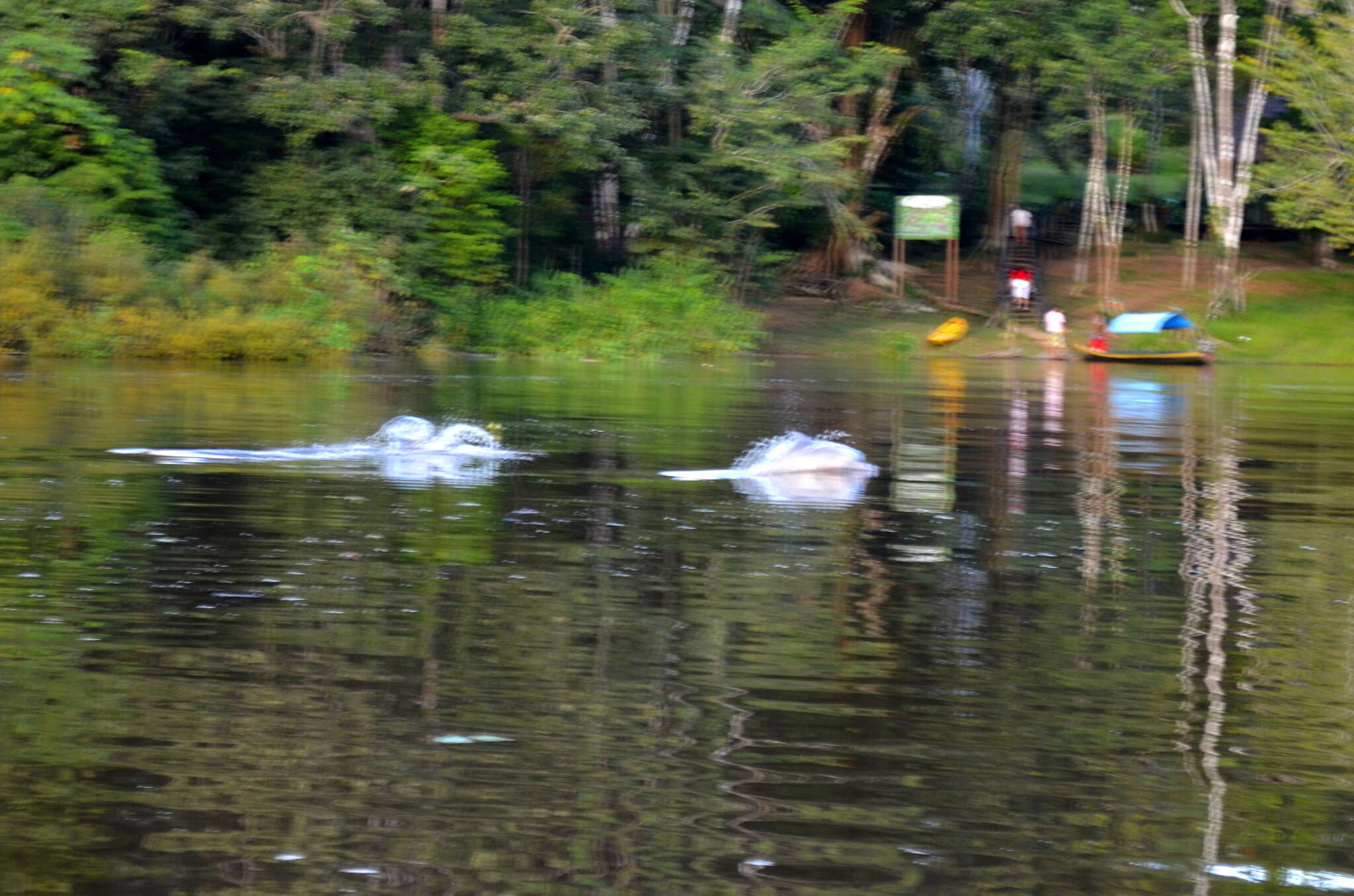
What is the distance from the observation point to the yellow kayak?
37188 millimetres

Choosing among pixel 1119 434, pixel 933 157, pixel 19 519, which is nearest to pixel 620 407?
pixel 1119 434

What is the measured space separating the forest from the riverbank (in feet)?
2.89

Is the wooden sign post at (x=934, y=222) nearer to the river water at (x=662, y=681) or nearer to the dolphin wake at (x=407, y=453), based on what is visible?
the dolphin wake at (x=407, y=453)

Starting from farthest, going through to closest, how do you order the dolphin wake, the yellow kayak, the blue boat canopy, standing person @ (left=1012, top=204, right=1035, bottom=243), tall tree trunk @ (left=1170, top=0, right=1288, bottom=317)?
1. standing person @ (left=1012, top=204, right=1035, bottom=243)
2. tall tree trunk @ (left=1170, top=0, right=1288, bottom=317)
3. the yellow kayak
4. the blue boat canopy
5. the dolphin wake

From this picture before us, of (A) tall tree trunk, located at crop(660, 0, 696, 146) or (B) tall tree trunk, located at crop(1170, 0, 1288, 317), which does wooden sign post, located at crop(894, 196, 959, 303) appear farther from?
(B) tall tree trunk, located at crop(1170, 0, 1288, 317)

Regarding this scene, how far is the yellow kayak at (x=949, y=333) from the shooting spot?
37.2 m

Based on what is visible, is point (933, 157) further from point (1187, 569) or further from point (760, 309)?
point (1187, 569)

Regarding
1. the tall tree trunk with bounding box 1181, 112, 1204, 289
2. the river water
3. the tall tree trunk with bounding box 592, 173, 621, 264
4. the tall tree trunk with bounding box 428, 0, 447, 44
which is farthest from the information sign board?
the river water

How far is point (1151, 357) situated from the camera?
3409 cm

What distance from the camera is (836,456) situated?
12.4 metres

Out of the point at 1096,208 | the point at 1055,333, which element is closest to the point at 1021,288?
the point at 1055,333

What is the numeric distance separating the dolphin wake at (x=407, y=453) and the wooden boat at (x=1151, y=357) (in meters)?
23.0

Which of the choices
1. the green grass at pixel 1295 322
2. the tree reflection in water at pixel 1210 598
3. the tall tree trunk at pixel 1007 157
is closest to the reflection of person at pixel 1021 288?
the green grass at pixel 1295 322

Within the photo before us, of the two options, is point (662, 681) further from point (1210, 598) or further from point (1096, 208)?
point (1096, 208)
